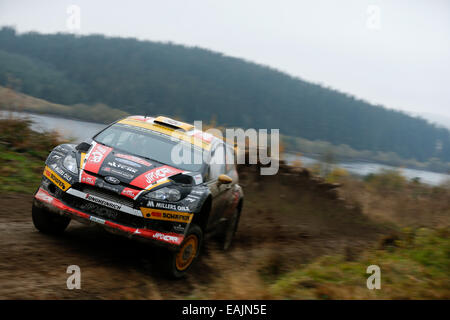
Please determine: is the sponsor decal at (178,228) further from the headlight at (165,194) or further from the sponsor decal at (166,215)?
the headlight at (165,194)

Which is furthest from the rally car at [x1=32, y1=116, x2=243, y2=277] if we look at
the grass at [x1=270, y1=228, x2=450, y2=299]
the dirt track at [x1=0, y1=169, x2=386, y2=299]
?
the grass at [x1=270, y1=228, x2=450, y2=299]

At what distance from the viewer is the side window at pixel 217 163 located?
6201 millimetres

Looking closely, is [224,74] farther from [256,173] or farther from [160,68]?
[256,173]

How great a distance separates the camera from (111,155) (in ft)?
18.0

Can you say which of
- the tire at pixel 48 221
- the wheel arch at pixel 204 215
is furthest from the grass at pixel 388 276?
the tire at pixel 48 221

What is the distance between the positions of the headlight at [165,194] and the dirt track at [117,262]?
0.71 meters

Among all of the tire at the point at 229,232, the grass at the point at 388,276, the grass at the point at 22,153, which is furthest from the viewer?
the grass at the point at 22,153

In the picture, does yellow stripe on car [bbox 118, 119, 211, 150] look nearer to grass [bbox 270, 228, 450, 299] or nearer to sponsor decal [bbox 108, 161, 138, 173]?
sponsor decal [bbox 108, 161, 138, 173]

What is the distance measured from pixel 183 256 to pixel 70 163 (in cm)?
192

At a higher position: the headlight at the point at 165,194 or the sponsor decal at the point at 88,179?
the sponsor decal at the point at 88,179

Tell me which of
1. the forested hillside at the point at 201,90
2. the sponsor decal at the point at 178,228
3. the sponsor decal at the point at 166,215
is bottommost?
the sponsor decal at the point at 178,228

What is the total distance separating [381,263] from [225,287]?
2.72 metres

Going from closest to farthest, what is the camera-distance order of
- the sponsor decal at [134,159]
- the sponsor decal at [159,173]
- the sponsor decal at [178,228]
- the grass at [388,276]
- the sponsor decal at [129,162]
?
the grass at [388,276], the sponsor decal at [178,228], the sponsor decal at [159,173], the sponsor decal at [129,162], the sponsor decal at [134,159]

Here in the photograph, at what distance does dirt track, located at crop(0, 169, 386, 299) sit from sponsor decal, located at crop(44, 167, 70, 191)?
70 centimetres
